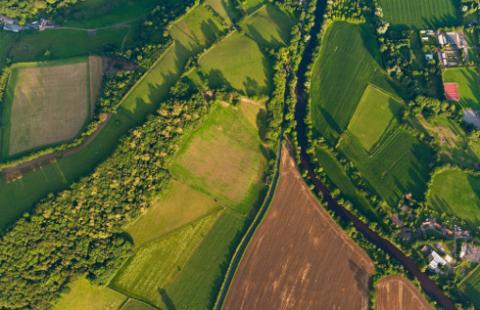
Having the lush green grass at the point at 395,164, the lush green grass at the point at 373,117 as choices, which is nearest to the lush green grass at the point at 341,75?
the lush green grass at the point at 373,117

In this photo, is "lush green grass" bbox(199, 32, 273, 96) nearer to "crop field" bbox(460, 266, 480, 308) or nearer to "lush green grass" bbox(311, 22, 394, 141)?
"lush green grass" bbox(311, 22, 394, 141)

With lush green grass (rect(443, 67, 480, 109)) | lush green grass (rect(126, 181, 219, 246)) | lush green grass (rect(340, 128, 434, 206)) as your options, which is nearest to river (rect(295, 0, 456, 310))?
lush green grass (rect(340, 128, 434, 206))

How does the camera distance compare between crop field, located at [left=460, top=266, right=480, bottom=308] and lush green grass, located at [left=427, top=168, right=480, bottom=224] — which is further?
lush green grass, located at [left=427, top=168, right=480, bottom=224]

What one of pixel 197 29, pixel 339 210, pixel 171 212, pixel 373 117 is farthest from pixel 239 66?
pixel 339 210

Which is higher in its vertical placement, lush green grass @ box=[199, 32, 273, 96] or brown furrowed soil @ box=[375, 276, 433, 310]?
lush green grass @ box=[199, 32, 273, 96]

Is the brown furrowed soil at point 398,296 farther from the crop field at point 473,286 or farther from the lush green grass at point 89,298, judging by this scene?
the lush green grass at point 89,298

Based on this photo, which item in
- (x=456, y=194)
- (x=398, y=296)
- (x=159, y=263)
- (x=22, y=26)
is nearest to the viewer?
(x=159, y=263)

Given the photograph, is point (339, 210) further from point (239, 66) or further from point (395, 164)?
point (239, 66)
